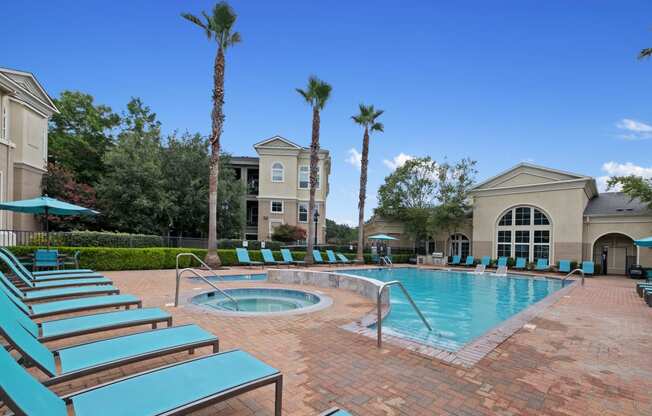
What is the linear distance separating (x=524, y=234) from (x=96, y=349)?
86.3 ft

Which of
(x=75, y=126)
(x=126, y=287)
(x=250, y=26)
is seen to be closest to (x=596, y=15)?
(x=250, y=26)

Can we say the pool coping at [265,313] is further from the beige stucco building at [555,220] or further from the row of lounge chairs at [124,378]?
the beige stucco building at [555,220]

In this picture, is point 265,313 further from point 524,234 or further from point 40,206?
point 524,234

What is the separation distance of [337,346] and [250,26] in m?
16.1

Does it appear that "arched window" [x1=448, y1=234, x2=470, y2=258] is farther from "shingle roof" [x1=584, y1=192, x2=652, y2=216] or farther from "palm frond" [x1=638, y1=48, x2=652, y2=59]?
"palm frond" [x1=638, y1=48, x2=652, y2=59]

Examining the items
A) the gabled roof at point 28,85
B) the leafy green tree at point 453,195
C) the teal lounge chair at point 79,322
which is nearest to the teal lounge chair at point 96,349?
the teal lounge chair at point 79,322

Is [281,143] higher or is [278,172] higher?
[281,143]

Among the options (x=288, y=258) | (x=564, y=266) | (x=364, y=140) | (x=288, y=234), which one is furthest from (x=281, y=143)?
(x=564, y=266)

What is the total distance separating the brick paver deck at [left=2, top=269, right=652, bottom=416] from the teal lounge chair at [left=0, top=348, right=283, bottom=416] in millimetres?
204

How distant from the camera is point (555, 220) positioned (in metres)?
21.5

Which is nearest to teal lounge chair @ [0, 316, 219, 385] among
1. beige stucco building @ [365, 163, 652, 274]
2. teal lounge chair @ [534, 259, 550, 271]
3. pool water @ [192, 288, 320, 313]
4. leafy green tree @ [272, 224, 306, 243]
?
pool water @ [192, 288, 320, 313]

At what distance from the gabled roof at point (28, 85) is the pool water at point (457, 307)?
19875 mm

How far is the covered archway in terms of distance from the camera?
2020 centimetres

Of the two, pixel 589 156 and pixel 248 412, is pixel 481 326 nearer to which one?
pixel 248 412
